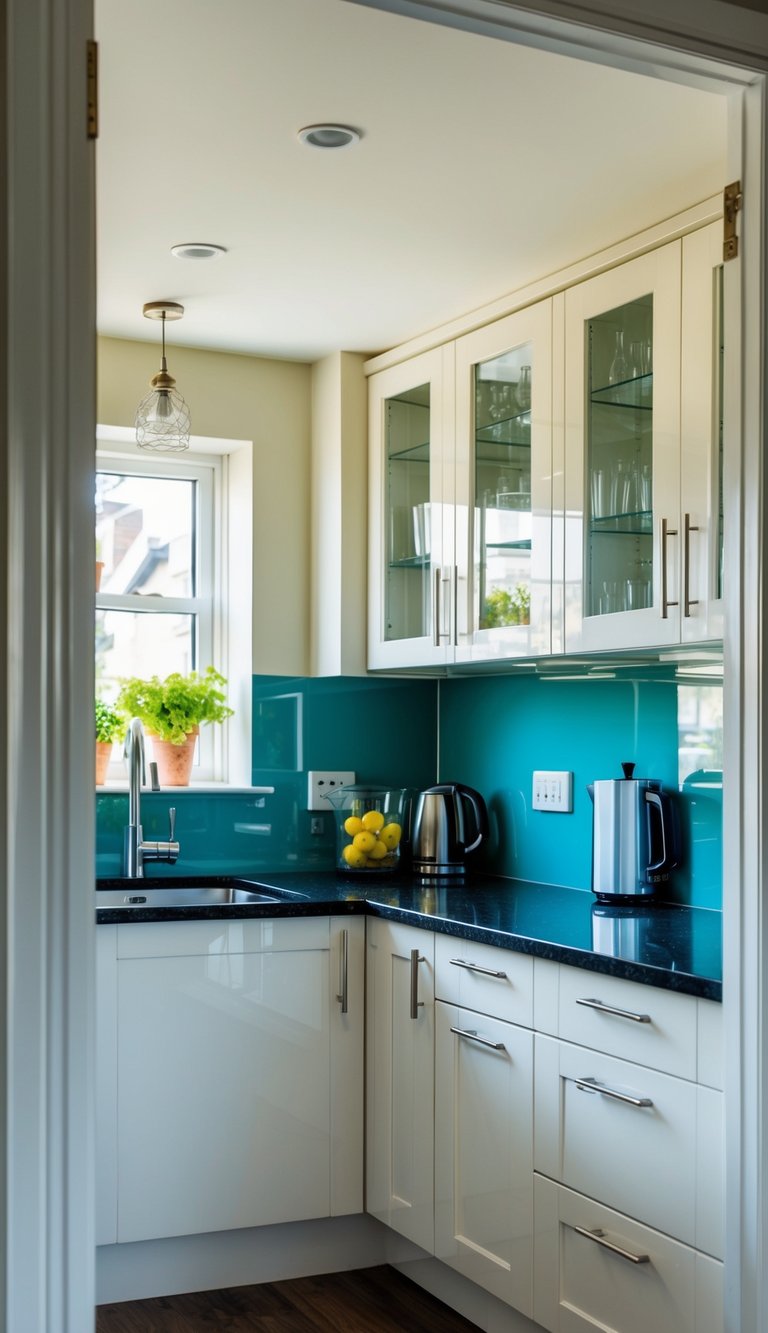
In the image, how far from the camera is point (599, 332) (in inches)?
119

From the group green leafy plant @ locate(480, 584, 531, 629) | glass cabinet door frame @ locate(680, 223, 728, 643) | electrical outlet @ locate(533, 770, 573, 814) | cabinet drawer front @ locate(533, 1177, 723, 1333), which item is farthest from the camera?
electrical outlet @ locate(533, 770, 573, 814)

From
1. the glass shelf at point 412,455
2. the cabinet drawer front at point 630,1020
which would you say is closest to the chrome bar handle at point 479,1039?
the cabinet drawer front at point 630,1020

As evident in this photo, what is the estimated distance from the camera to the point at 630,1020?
2.39 m

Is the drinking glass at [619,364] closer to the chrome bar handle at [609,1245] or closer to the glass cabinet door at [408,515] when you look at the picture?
the glass cabinet door at [408,515]

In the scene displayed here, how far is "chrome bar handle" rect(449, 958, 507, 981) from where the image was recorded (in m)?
2.80

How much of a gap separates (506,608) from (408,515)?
1.90 feet

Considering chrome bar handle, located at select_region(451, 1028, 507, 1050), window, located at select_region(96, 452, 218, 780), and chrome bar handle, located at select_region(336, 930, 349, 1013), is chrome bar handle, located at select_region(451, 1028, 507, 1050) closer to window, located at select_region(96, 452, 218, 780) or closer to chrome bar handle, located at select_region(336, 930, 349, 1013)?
chrome bar handle, located at select_region(336, 930, 349, 1013)

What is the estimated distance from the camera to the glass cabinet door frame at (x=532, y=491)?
315 centimetres

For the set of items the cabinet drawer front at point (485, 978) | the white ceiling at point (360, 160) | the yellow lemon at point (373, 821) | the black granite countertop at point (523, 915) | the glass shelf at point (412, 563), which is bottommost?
the cabinet drawer front at point (485, 978)

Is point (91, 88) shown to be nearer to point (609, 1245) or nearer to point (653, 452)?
point (653, 452)

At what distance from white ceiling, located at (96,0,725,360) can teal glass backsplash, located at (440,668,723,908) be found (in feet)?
3.33

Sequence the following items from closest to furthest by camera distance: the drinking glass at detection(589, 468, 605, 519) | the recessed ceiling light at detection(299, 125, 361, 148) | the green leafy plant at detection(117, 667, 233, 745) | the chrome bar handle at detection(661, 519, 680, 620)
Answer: the recessed ceiling light at detection(299, 125, 361, 148) → the chrome bar handle at detection(661, 519, 680, 620) → the drinking glass at detection(589, 468, 605, 519) → the green leafy plant at detection(117, 667, 233, 745)

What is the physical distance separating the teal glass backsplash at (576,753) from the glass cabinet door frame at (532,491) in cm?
30

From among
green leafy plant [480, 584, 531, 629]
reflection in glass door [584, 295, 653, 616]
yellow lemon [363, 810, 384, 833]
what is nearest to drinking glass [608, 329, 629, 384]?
reflection in glass door [584, 295, 653, 616]
